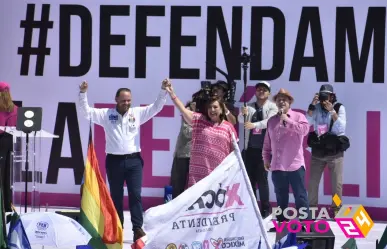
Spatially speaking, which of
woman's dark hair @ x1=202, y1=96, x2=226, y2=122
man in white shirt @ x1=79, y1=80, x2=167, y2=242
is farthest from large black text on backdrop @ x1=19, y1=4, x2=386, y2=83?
woman's dark hair @ x1=202, y1=96, x2=226, y2=122

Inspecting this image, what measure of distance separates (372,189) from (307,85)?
1.59m

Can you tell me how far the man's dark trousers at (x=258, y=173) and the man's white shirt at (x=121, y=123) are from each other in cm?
217

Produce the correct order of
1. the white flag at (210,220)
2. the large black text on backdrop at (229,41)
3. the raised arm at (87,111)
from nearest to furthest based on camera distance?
the white flag at (210,220) → the raised arm at (87,111) → the large black text on backdrop at (229,41)

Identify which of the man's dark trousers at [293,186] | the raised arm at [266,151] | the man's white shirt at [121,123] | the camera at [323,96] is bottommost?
the man's dark trousers at [293,186]

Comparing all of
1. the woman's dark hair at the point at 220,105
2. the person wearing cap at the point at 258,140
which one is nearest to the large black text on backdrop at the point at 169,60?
the person wearing cap at the point at 258,140

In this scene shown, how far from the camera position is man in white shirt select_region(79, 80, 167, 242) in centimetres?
1192

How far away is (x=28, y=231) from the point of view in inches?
349

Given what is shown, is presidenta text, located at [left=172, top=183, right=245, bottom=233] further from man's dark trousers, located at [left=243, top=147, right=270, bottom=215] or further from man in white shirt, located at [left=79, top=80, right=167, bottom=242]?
man's dark trousers, located at [left=243, top=147, right=270, bottom=215]

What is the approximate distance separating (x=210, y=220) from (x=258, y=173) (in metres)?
6.66

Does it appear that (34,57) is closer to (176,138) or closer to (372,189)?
(176,138)

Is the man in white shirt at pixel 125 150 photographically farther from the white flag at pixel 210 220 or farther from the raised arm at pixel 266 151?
the white flag at pixel 210 220

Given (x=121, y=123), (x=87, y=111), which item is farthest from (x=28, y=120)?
(x=121, y=123)

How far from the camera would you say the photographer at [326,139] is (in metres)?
13.8

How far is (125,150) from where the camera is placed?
1193 centimetres
